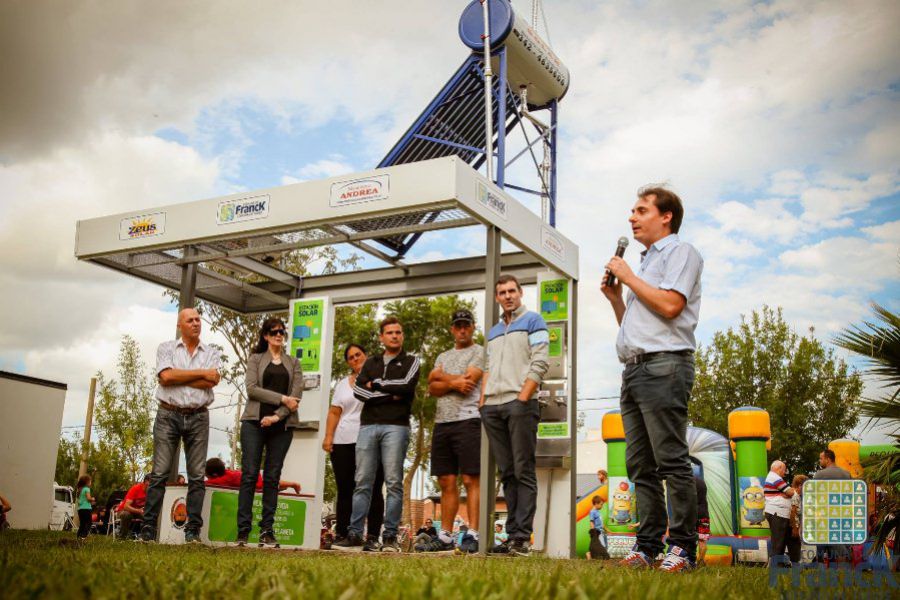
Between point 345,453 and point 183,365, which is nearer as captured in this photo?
point 183,365

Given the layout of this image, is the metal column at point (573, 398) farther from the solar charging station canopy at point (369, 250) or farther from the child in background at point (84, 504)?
the child in background at point (84, 504)

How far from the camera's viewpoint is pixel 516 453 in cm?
632

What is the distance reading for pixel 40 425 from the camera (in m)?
19.6

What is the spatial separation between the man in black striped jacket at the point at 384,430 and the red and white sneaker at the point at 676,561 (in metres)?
3.03

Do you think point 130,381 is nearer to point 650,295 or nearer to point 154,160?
point 154,160

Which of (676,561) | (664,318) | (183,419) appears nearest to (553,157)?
(183,419)

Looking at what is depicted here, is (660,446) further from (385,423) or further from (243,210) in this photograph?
(243,210)

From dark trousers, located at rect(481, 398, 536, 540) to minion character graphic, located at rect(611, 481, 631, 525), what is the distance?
8186mm

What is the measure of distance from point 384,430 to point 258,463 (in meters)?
1.15

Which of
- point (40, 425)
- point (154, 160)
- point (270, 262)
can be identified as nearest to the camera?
point (270, 262)

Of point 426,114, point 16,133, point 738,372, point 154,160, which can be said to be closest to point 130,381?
point 426,114

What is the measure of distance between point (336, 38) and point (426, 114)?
619 centimetres

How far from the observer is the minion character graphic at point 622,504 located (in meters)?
14.1

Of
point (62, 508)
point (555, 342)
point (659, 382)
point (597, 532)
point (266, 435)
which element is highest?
point (555, 342)
